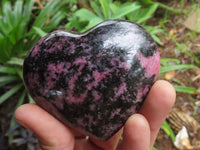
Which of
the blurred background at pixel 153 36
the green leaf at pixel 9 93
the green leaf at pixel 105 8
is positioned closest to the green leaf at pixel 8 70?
the blurred background at pixel 153 36

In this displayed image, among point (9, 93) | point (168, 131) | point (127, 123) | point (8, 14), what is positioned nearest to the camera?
point (127, 123)

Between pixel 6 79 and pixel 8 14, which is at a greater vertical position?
pixel 8 14

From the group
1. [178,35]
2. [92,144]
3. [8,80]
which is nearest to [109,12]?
[178,35]

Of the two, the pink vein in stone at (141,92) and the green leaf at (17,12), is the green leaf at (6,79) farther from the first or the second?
the pink vein in stone at (141,92)

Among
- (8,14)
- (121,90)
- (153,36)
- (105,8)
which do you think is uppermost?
(121,90)

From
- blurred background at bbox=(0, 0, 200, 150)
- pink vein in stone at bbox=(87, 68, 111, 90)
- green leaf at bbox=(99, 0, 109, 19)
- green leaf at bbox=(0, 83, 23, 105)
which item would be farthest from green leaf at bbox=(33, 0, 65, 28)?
pink vein in stone at bbox=(87, 68, 111, 90)

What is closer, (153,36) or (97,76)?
(97,76)

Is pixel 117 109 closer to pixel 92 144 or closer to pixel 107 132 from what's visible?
pixel 107 132

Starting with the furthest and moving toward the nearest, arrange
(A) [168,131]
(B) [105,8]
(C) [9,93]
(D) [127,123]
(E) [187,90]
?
(B) [105,8], (C) [9,93], (E) [187,90], (A) [168,131], (D) [127,123]

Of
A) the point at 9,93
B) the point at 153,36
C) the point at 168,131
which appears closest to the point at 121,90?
the point at 168,131

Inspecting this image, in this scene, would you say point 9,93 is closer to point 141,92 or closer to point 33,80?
point 33,80
